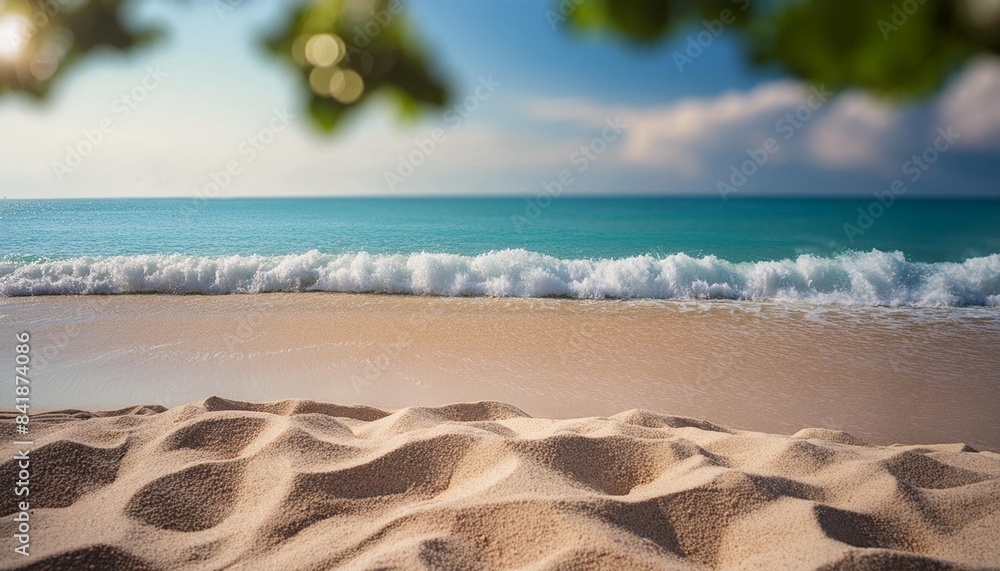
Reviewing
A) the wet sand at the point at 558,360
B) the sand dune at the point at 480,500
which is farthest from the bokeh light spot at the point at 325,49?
the wet sand at the point at 558,360

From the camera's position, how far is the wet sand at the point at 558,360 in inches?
204

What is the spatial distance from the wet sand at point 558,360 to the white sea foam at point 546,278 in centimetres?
150

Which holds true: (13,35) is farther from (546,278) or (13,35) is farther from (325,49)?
(546,278)

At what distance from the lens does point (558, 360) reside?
6.61m

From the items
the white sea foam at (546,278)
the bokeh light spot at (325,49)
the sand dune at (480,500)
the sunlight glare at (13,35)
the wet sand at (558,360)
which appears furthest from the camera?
the white sea foam at (546,278)

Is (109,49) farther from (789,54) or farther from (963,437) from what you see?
(963,437)

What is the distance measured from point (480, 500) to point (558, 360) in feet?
14.2

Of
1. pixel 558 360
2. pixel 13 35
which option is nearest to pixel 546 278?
pixel 558 360

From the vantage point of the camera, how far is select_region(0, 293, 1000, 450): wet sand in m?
5.17

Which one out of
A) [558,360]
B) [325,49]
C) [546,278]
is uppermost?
[325,49]

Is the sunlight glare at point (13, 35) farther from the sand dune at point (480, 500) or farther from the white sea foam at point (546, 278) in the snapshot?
→ the white sea foam at point (546, 278)

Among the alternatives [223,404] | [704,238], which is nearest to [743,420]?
[223,404]

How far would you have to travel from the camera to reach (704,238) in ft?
87.8

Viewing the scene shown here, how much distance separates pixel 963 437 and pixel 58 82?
659 centimetres
